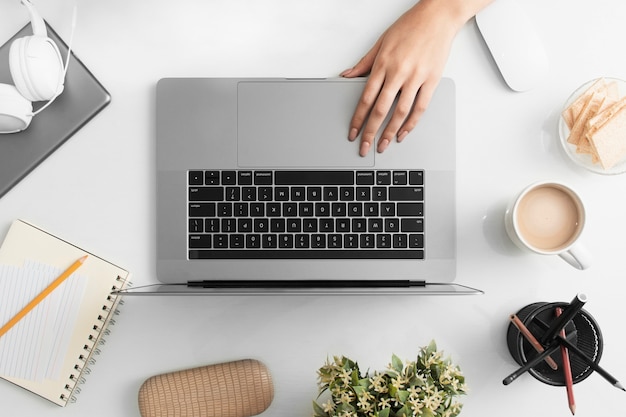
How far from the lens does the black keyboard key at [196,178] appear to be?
829mm

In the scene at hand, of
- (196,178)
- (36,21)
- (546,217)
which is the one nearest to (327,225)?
(196,178)

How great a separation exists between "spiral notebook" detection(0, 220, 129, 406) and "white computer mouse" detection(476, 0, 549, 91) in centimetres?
79

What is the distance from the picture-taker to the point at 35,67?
781 millimetres

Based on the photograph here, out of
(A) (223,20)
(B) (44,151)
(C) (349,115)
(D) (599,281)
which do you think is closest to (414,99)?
(C) (349,115)

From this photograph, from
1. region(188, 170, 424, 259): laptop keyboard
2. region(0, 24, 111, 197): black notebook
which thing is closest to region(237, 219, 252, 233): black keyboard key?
region(188, 170, 424, 259): laptop keyboard

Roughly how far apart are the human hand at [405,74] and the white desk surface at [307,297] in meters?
0.05

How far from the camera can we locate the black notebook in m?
0.86

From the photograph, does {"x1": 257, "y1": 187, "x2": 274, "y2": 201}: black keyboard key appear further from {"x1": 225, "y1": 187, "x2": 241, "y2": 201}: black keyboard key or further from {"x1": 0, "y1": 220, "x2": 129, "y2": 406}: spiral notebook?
{"x1": 0, "y1": 220, "x2": 129, "y2": 406}: spiral notebook

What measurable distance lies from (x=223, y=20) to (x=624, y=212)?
82cm

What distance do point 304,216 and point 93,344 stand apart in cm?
46

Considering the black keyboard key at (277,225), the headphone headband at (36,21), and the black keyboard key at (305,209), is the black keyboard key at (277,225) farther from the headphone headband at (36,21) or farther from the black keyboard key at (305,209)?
the headphone headband at (36,21)

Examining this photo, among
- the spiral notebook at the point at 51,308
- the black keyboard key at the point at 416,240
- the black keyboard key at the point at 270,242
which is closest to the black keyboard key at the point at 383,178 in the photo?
the black keyboard key at the point at 416,240

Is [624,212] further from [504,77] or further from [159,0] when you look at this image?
[159,0]

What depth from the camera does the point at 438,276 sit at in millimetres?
830
